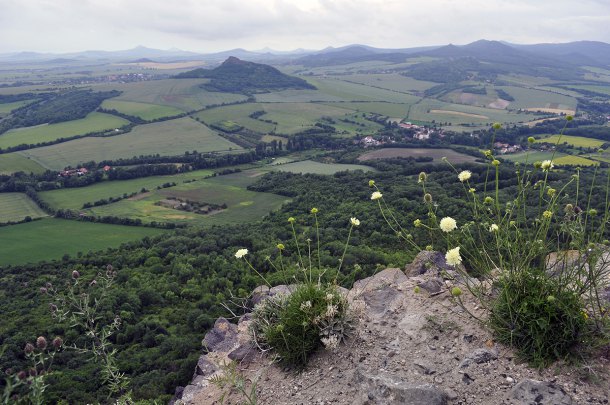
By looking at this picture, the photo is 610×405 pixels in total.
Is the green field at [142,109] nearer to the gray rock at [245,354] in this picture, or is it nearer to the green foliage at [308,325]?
the gray rock at [245,354]

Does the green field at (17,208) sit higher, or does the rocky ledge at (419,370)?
the rocky ledge at (419,370)

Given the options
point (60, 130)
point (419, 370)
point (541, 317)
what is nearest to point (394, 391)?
point (419, 370)

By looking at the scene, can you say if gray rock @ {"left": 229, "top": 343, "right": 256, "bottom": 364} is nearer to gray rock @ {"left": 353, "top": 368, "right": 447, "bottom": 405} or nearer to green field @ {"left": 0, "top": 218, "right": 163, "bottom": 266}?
gray rock @ {"left": 353, "top": 368, "right": 447, "bottom": 405}

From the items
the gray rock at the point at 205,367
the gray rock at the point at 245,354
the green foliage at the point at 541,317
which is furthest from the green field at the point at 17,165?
the green foliage at the point at 541,317

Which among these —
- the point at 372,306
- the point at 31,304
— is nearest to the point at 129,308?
the point at 31,304

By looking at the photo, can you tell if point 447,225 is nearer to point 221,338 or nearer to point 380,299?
point 380,299

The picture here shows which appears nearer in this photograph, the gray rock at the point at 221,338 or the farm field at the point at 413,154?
the gray rock at the point at 221,338
